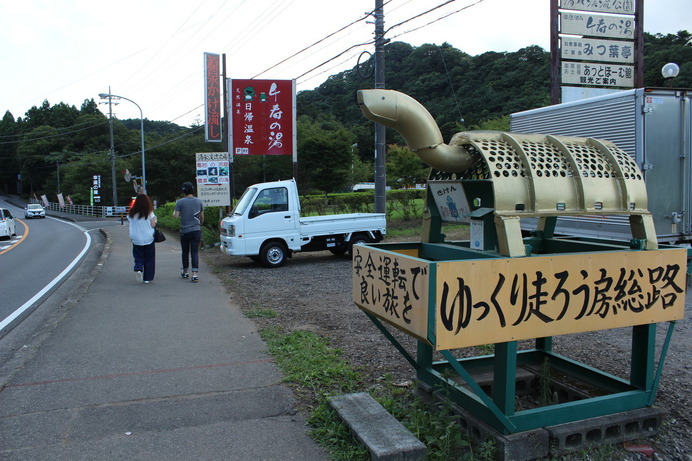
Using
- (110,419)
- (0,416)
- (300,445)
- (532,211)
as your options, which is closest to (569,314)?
(532,211)

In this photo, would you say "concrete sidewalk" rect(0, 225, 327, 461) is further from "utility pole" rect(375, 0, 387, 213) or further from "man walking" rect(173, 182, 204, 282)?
"utility pole" rect(375, 0, 387, 213)

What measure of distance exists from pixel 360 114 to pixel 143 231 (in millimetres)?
32227

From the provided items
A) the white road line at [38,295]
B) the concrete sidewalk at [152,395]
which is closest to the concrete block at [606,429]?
the concrete sidewalk at [152,395]

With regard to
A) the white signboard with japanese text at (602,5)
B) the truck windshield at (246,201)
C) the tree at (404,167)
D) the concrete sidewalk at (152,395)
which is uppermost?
the white signboard with japanese text at (602,5)

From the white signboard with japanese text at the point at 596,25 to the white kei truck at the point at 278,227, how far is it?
7632 millimetres

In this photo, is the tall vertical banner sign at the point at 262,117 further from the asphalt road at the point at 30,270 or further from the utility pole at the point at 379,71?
the asphalt road at the point at 30,270

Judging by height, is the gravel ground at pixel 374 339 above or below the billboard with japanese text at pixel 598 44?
below

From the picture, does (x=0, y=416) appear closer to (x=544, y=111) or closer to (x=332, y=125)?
(x=544, y=111)

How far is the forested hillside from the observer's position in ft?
75.5

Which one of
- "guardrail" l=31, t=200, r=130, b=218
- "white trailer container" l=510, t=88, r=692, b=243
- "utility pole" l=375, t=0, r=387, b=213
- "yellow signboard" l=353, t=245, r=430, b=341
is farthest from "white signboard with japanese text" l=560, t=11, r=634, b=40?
"guardrail" l=31, t=200, r=130, b=218

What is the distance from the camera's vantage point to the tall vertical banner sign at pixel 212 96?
17.9 metres

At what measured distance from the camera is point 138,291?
9305mm

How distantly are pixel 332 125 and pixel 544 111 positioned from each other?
2890 cm

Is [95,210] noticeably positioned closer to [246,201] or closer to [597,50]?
[246,201]
